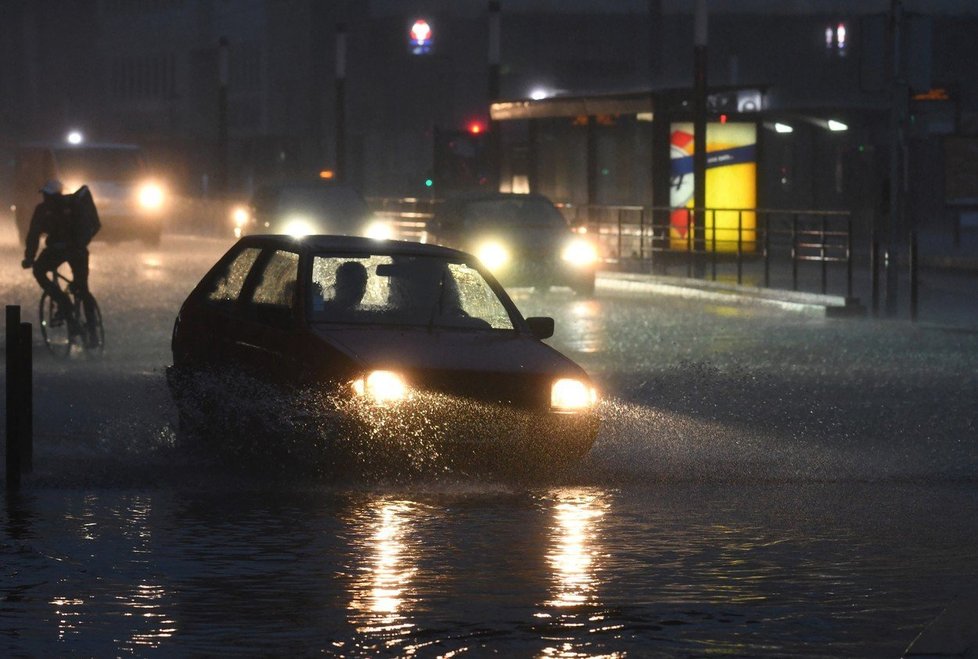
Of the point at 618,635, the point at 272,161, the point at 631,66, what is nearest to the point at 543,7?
the point at 631,66

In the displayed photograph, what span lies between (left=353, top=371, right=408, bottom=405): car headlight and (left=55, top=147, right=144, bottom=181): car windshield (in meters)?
32.4

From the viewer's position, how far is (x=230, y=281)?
42.3 feet

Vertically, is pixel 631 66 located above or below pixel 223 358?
above

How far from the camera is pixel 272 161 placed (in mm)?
86688

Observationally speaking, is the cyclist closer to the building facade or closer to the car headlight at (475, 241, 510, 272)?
the car headlight at (475, 241, 510, 272)

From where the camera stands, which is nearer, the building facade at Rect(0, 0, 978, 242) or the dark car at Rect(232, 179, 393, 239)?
the dark car at Rect(232, 179, 393, 239)

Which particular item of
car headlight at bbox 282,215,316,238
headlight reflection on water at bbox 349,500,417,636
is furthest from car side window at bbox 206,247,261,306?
car headlight at bbox 282,215,316,238

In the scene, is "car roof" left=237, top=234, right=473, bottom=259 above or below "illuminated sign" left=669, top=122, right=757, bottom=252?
below

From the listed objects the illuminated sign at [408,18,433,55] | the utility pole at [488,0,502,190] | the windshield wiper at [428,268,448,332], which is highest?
the illuminated sign at [408,18,433,55]

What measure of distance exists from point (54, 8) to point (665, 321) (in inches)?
3461

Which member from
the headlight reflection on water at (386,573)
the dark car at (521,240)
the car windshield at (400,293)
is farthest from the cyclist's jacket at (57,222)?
the dark car at (521,240)

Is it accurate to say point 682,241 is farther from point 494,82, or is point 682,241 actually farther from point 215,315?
point 215,315

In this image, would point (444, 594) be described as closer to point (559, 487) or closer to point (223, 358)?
point (559, 487)

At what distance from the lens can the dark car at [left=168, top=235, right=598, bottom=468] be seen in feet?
35.6
